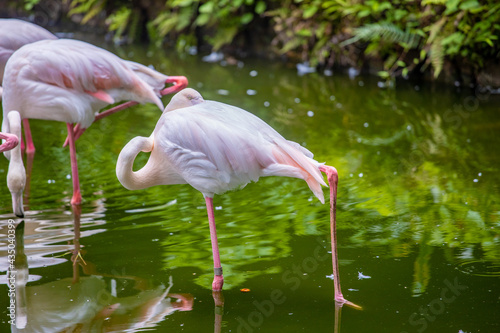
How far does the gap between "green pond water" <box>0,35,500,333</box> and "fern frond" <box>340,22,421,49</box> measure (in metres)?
2.19

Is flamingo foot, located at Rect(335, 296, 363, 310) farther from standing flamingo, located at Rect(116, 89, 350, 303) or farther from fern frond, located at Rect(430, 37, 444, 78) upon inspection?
fern frond, located at Rect(430, 37, 444, 78)

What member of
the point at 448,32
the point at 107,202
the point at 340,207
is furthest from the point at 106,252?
the point at 448,32

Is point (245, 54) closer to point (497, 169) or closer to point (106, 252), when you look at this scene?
point (497, 169)

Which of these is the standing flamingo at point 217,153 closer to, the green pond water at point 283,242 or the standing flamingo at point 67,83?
the green pond water at point 283,242

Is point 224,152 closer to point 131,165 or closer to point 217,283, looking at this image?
point 131,165

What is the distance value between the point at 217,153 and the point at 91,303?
98cm

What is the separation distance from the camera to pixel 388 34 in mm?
8602

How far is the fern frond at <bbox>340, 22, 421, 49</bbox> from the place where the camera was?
337 inches

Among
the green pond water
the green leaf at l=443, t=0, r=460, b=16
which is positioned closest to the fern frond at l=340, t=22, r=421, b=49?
the green leaf at l=443, t=0, r=460, b=16

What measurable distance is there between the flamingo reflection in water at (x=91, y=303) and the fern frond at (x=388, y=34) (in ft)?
19.4

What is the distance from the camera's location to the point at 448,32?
324 inches

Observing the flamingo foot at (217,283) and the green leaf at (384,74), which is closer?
the flamingo foot at (217,283)

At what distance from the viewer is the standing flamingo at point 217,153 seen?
10.8ft

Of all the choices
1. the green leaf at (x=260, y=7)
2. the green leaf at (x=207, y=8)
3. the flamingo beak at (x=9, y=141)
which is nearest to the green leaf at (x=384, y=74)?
the green leaf at (x=260, y=7)
